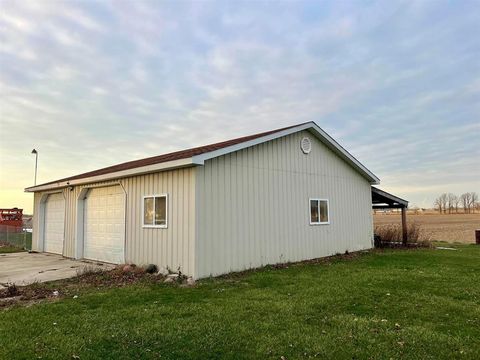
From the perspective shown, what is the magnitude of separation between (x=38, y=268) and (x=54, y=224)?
4.61 meters

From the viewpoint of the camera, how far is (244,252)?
9.61 m

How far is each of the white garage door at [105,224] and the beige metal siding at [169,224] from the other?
1.47 feet

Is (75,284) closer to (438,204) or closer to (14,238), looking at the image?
(14,238)

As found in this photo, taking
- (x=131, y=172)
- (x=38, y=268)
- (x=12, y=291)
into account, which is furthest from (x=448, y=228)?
(x=12, y=291)

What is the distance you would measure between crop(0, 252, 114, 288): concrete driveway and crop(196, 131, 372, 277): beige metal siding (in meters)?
3.83

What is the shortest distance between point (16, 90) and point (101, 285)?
983 cm

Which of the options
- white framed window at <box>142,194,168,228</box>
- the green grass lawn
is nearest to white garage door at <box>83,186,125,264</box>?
white framed window at <box>142,194,168,228</box>

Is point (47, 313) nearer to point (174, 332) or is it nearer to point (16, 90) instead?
point (174, 332)

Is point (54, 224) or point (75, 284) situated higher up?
point (54, 224)

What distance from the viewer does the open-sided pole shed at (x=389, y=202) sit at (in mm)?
16172

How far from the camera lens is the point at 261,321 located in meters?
5.13

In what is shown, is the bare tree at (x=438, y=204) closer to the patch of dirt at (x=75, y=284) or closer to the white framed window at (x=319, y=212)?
the white framed window at (x=319, y=212)

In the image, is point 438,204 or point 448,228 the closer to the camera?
point 448,228

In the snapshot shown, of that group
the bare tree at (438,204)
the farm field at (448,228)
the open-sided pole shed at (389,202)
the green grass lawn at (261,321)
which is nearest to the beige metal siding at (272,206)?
the green grass lawn at (261,321)
